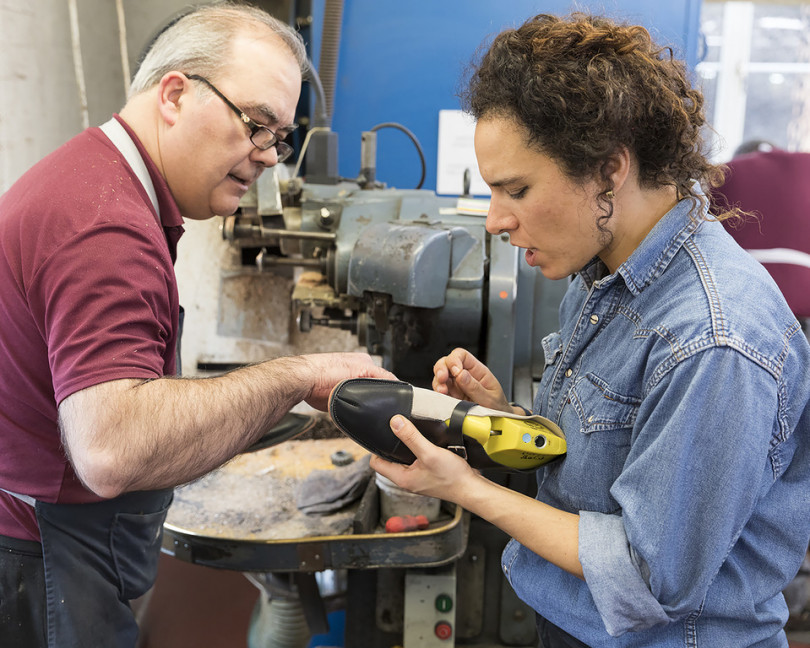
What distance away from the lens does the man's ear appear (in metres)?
1.09

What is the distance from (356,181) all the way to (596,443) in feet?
3.70

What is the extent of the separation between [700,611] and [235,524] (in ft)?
3.06

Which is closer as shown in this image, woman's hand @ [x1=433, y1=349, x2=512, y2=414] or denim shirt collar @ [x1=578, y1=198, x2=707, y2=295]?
denim shirt collar @ [x1=578, y1=198, x2=707, y2=295]

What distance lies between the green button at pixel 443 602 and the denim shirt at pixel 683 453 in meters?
0.56

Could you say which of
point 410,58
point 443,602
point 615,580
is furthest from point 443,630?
point 410,58

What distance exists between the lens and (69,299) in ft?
2.76

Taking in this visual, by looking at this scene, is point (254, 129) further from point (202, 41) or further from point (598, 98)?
point (598, 98)

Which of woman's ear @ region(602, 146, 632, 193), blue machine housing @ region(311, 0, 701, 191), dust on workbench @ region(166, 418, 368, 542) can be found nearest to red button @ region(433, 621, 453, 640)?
dust on workbench @ region(166, 418, 368, 542)

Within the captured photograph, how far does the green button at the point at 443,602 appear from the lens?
1.50 metres

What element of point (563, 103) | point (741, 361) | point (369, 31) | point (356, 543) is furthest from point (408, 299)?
point (369, 31)

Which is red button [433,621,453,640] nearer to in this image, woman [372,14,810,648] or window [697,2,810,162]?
woman [372,14,810,648]

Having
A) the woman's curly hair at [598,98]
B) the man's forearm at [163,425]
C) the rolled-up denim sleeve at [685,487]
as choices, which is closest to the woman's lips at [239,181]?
the man's forearm at [163,425]

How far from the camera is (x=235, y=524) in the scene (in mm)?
1451

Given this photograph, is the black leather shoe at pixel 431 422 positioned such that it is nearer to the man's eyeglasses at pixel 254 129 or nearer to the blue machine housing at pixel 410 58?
the man's eyeglasses at pixel 254 129
